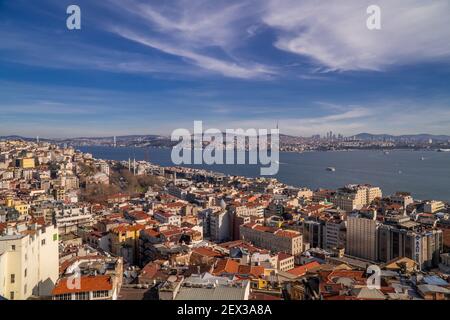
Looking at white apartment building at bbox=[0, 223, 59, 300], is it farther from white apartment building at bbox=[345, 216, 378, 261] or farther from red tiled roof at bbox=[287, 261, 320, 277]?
white apartment building at bbox=[345, 216, 378, 261]

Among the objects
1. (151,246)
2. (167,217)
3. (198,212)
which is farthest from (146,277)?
(198,212)

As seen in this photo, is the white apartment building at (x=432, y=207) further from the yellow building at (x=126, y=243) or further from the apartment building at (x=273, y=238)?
the yellow building at (x=126, y=243)

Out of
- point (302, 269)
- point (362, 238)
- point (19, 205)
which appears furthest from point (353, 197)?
point (19, 205)

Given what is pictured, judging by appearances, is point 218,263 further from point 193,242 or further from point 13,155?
point 13,155

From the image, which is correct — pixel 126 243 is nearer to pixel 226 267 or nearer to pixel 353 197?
pixel 226 267

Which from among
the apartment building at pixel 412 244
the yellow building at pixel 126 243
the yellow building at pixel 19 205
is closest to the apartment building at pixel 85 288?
the yellow building at pixel 126 243

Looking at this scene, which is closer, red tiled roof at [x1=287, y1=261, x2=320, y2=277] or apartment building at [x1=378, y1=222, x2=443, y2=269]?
red tiled roof at [x1=287, y1=261, x2=320, y2=277]

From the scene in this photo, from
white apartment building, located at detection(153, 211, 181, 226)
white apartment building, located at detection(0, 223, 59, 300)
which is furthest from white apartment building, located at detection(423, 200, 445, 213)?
white apartment building, located at detection(0, 223, 59, 300)

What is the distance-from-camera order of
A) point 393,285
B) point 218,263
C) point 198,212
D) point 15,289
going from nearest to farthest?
point 15,289
point 393,285
point 218,263
point 198,212
